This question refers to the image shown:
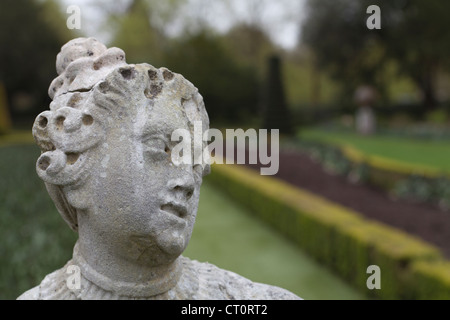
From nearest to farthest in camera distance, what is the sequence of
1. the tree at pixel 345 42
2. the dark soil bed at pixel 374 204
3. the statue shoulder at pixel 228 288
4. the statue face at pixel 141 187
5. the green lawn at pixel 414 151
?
the statue face at pixel 141 187
the statue shoulder at pixel 228 288
the dark soil bed at pixel 374 204
the green lawn at pixel 414 151
the tree at pixel 345 42

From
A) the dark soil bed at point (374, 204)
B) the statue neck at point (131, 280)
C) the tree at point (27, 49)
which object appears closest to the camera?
the statue neck at point (131, 280)

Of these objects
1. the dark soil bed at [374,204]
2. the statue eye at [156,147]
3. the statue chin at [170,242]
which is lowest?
the statue chin at [170,242]

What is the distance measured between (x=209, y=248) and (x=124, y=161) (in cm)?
525

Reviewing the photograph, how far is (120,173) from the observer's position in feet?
5.81

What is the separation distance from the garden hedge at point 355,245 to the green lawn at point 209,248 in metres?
0.22

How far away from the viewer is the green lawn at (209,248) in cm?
559

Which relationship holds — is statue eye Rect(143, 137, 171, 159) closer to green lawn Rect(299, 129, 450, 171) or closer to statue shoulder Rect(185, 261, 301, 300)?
statue shoulder Rect(185, 261, 301, 300)

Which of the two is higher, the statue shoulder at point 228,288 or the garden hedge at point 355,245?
the garden hedge at point 355,245

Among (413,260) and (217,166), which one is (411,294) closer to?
(413,260)

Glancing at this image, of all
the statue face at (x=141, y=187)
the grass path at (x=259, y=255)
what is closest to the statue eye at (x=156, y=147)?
the statue face at (x=141, y=187)

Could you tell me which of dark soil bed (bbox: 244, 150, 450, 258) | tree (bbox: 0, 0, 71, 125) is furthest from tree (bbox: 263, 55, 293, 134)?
tree (bbox: 0, 0, 71, 125)

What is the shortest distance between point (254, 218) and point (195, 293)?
6926 millimetres

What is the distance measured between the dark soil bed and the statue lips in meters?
5.27

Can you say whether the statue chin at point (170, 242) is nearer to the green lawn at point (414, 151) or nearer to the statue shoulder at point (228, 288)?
the statue shoulder at point (228, 288)
